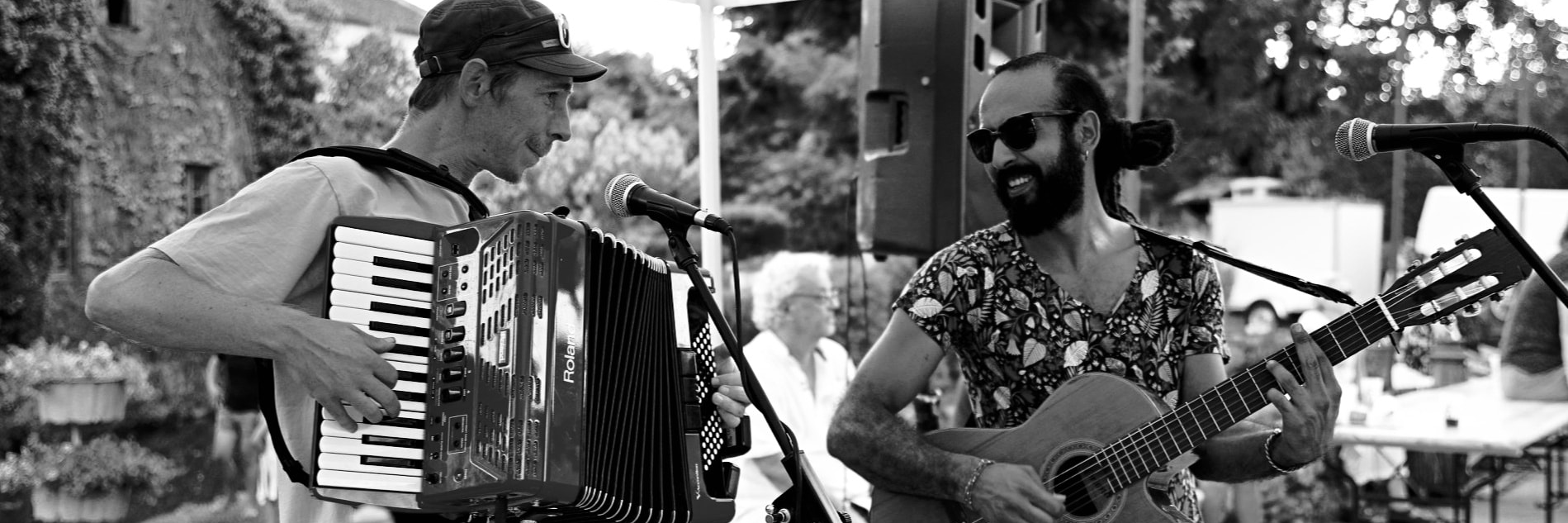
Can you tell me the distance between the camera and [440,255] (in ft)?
6.33

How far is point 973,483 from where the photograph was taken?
2.71 metres

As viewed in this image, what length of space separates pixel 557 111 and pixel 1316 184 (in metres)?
16.3

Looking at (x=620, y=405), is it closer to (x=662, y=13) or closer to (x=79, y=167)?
(x=79, y=167)

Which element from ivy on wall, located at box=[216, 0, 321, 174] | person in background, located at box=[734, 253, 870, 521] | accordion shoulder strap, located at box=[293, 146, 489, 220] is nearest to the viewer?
accordion shoulder strap, located at box=[293, 146, 489, 220]

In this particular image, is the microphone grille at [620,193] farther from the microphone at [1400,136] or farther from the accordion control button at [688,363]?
the microphone at [1400,136]

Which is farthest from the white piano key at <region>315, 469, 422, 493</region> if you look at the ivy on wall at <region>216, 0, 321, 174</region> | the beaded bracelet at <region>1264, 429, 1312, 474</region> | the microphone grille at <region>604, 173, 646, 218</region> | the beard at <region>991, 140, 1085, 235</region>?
the ivy on wall at <region>216, 0, 321, 174</region>

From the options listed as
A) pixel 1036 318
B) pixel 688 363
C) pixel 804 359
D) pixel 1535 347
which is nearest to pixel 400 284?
pixel 688 363

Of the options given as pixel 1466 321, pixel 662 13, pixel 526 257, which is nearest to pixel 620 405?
pixel 526 257

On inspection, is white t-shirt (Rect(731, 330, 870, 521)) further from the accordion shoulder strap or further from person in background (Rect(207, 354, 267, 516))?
person in background (Rect(207, 354, 267, 516))

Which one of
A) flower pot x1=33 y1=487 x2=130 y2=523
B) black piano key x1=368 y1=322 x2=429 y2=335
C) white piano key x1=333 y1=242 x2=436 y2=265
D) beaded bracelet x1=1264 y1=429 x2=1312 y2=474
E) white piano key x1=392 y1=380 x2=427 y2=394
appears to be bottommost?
flower pot x1=33 y1=487 x2=130 y2=523

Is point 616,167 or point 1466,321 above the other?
point 616,167

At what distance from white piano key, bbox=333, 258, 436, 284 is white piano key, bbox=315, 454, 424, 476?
10.2 inches

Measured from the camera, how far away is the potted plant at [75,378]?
263 inches

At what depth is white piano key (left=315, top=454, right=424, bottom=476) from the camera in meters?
1.84
